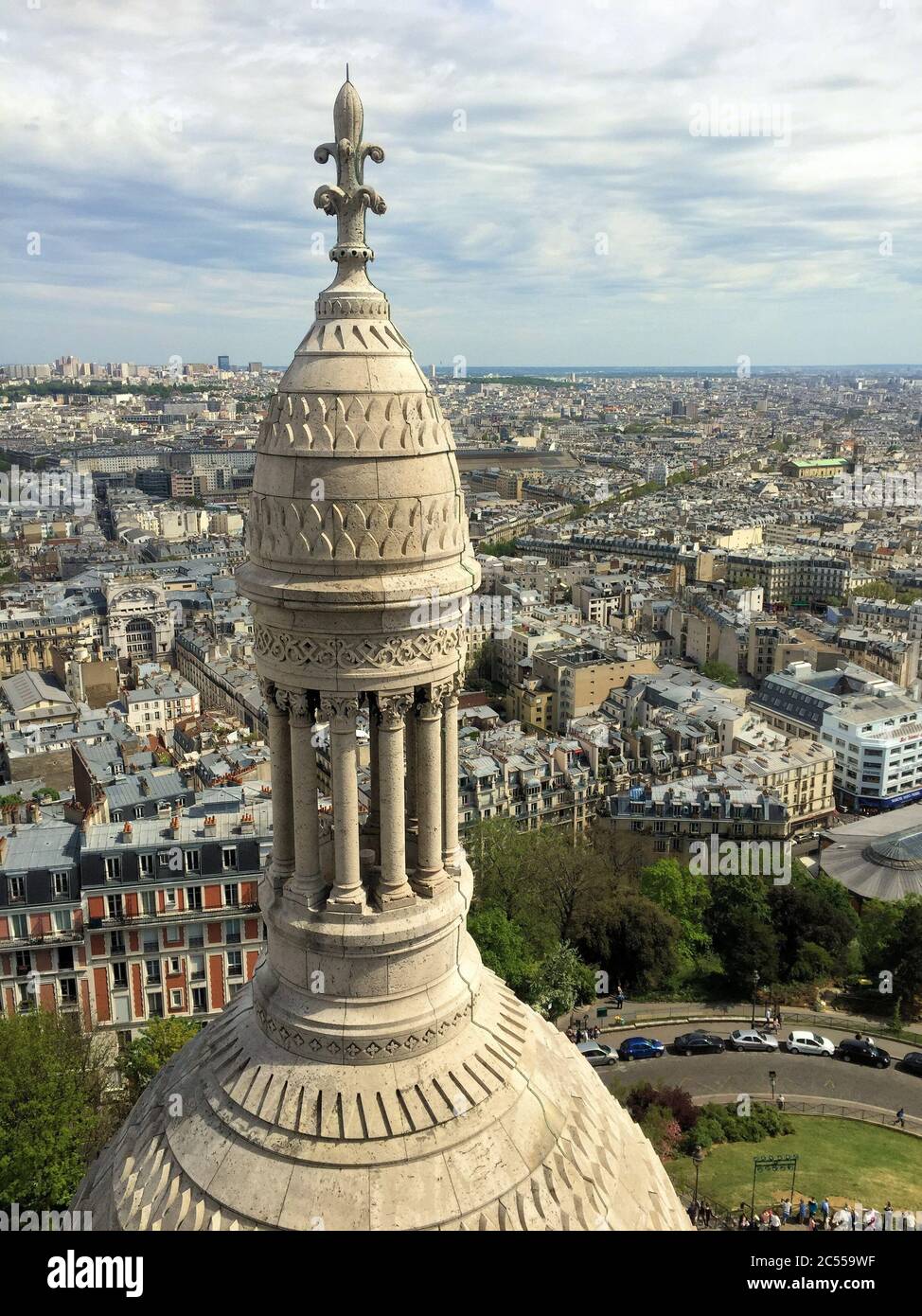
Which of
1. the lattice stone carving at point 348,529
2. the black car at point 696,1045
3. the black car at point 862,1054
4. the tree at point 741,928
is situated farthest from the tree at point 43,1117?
the black car at point 862,1054

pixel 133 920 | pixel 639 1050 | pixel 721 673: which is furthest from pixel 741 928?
pixel 721 673

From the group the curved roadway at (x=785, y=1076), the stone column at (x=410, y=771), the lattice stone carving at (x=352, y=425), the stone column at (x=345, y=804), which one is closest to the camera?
the lattice stone carving at (x=352, y=425)

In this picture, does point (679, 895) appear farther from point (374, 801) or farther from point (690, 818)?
point (374, 801)

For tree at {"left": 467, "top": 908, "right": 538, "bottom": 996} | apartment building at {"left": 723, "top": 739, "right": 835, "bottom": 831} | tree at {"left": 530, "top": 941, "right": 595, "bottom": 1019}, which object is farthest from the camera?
apartment building at {"left": 723, "top": 739, "right": 835, "bottom": 831}

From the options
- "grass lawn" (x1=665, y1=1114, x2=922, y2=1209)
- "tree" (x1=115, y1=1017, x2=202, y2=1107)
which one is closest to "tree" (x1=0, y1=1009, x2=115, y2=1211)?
"tree" (x1=115, y1=1017, x2=202, y2=1107)

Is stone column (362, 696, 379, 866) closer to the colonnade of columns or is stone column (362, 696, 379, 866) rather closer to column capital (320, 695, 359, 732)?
the colonnade of columns

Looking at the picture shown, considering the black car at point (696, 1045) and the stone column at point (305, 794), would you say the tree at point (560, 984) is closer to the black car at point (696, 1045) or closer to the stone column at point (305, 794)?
the black car at point (696, 1045)
